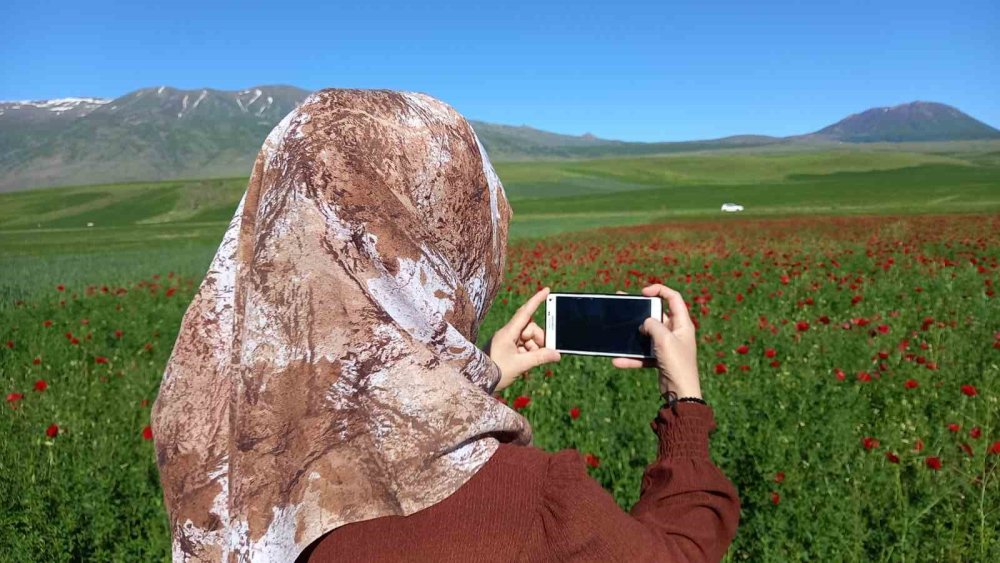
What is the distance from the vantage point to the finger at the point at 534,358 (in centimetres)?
175

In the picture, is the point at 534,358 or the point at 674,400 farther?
the point at 534,358

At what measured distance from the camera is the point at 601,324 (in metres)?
1.70

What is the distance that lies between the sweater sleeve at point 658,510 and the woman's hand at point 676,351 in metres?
0.06

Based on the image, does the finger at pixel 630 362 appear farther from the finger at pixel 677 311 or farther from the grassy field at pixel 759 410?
the grassy field at pixel 759 410

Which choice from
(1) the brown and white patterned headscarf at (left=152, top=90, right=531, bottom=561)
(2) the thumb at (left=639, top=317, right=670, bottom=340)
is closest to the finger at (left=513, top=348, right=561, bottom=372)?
(2) the thumb at (left=639, top=317, right=670, bottom=340)

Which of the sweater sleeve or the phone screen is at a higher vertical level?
the phone screen

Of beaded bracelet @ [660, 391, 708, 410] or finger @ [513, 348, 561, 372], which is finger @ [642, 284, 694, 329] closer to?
beaded bracelet @ [660, 391, 708, 410]

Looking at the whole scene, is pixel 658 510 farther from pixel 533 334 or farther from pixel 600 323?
pixel 533 334

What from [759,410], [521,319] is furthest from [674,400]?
[759,410]

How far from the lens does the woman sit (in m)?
1.06

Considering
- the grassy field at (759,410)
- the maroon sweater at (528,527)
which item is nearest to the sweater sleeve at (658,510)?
the maroon sweater at (528,527)

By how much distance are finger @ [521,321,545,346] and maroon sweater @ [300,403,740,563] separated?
77 centimetres

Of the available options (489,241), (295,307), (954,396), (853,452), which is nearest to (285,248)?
(295,307)

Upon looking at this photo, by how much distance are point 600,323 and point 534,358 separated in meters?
0.18
